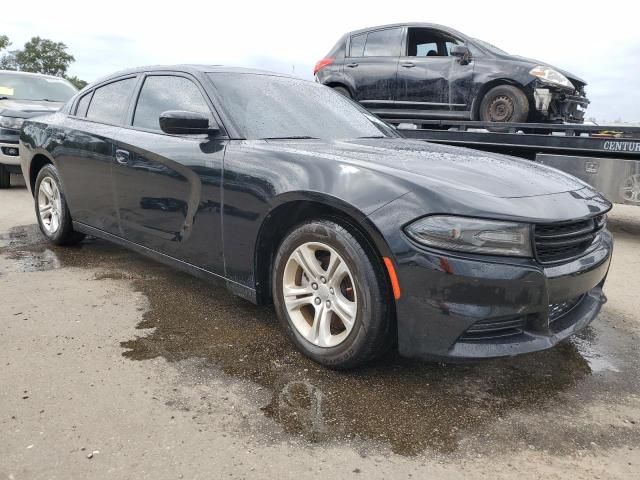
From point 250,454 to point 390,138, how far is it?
7.64ft

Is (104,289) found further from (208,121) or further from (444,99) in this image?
(444,99)

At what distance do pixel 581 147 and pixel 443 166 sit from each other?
4.03 m

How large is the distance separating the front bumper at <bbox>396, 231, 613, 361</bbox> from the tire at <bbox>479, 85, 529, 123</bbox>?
4.69 meters

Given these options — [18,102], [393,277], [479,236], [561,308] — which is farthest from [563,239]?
[18,102]

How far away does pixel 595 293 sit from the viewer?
2887mm

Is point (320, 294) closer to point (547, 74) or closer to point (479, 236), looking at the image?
point (479, 236)

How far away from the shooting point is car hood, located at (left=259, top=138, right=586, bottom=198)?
244 cm

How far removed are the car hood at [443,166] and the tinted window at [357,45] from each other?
509cm

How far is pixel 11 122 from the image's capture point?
7.98 metres

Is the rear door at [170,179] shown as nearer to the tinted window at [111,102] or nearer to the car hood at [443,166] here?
A: the tinted window at [111,102]

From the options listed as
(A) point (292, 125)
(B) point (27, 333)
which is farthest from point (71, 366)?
(A) point (292, 125)

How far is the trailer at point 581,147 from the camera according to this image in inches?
228

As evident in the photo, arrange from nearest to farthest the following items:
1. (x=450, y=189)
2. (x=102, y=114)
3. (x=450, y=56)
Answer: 1. (x=450, y=189)
2. (x=102, y=114)
3. (x=450, y=56)

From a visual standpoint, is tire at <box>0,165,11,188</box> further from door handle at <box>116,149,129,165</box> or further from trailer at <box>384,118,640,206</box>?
trailer at <box>384,118,640,206</box>
